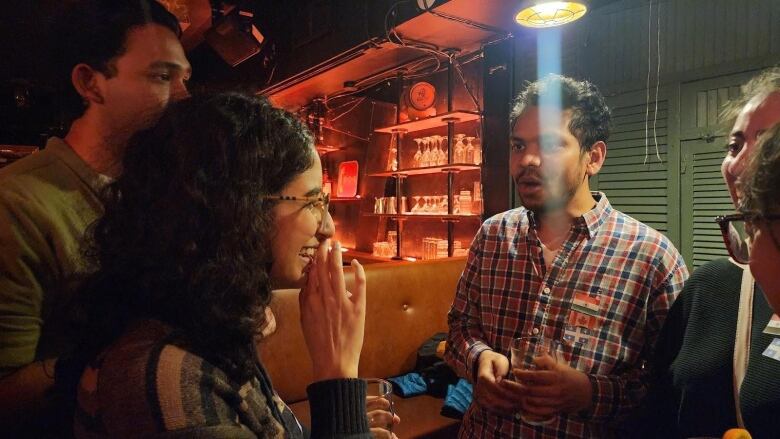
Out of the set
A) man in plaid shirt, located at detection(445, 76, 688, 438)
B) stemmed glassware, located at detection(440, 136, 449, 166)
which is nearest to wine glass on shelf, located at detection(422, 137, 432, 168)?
stemmed glassware, located at detection(440, 136, 449, 166)

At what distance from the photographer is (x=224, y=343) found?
2.66ft

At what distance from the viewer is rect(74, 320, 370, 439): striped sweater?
68cm

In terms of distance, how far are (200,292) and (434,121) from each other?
3829 mm

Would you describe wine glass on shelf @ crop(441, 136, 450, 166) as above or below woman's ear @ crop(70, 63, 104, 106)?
above

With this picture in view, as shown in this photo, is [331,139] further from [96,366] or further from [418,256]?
[96,366]

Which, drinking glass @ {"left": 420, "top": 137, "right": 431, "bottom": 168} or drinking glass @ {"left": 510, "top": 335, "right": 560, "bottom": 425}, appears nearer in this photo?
drinking glass @ {"left": 510, "top": 335, "right": 560, "bottom": 425}

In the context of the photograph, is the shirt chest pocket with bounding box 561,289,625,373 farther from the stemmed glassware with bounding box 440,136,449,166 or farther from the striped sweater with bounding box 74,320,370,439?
the stemmed glassware with bounding box 440,136,449,166

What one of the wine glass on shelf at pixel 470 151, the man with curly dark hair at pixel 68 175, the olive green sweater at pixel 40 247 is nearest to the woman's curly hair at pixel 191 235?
the man with curly dark hair at pixel 68 175

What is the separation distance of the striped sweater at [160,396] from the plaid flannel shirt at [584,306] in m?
0.96

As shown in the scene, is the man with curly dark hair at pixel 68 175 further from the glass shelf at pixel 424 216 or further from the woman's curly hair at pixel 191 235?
the glass shelf at pixel 424 216

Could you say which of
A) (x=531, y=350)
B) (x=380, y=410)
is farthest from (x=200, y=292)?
(x=531, y=350)

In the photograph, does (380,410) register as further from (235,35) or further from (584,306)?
(235,35)

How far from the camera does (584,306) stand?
1.52 metres

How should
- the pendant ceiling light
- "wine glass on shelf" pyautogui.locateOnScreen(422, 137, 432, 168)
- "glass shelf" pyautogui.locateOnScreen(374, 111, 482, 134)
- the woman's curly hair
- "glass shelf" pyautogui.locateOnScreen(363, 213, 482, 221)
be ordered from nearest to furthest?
the woman's curly hair → the pendant ceiling light → "glass shelf" pyautogui.locateOnScreen(374, 111, 482, 134) → "glass shelf" pyautogui.locateOnScreen(363, 213, 482, 221) → "wine glass on shelf" pyautogui.locateOnScreen(422, 137, 432, 168)
